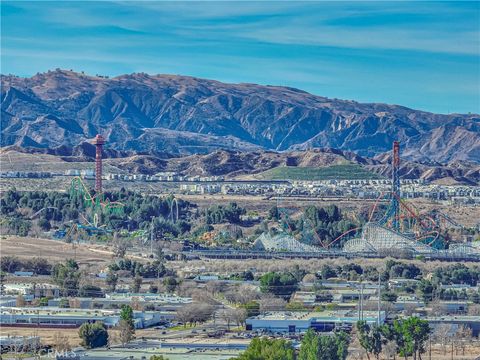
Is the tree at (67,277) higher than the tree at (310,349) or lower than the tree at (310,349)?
higher

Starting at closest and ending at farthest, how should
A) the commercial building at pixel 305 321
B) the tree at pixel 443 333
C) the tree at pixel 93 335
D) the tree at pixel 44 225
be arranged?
the tree at pixel 93 335 < the tree at pixel 443 333 < the commercial building at pixel 305 321 < the tree at pixel 44 225

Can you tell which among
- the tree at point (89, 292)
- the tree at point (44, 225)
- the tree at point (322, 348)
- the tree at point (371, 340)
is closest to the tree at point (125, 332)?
the tree at point (322, 348)

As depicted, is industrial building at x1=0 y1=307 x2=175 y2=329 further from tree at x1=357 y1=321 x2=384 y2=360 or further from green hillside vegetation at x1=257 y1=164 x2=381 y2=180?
green hillside vegetation at x1=257 y1=164 x2=381 y2=180

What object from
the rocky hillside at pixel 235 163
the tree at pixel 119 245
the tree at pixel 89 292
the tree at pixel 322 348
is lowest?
the tree at pixel 322 348

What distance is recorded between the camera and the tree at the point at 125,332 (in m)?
49.5

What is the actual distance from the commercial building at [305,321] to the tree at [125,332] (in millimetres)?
5216

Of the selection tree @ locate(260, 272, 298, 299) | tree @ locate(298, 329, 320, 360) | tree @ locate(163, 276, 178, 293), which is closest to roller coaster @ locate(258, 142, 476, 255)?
tree @ locate(260, 272, 298, 299)

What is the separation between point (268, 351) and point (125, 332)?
10625mm

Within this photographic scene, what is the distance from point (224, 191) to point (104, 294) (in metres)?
60.6

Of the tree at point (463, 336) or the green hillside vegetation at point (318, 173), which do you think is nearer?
the tree at point (463, 336)

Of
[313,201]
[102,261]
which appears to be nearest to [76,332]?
[102,261]

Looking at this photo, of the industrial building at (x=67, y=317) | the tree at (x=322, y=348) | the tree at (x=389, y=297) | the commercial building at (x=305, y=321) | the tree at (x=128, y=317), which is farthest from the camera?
the tree at (x=389, y=297)

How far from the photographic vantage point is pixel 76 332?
53.0 metres

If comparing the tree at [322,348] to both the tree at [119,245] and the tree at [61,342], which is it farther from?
the tree at [119,245]
